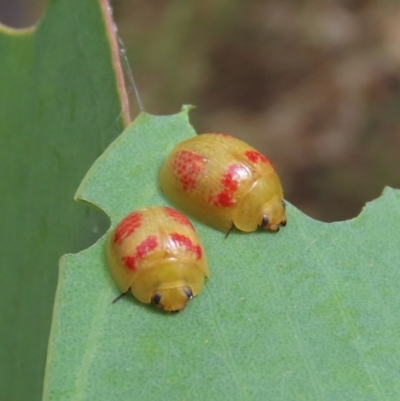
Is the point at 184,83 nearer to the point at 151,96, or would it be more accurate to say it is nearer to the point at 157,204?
the point at 151,96

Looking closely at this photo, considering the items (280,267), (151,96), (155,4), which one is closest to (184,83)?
(151,96)

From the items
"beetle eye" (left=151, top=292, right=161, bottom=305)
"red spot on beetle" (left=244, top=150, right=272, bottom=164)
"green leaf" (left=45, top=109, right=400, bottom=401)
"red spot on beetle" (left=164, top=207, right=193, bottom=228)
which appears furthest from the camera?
"red spot on beetle" (left=244, top=150, right=272, bottom=164)

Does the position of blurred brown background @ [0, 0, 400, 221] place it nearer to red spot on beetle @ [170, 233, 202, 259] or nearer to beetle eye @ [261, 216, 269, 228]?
beetle eye @ [261, 216, 269, 228]

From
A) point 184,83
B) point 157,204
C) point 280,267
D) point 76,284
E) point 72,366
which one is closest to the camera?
point 72,366

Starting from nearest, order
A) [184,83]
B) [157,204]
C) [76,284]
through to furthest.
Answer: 1. [76,284]
2. [157,204]
3. [184,83]

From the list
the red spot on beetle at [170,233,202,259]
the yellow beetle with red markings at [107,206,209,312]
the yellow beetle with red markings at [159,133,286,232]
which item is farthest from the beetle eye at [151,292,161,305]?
the yellow beetle with red markings at [159,133,286,232]

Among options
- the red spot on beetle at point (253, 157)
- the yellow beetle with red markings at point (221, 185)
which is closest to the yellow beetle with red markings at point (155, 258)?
the yellow beetle with red markings at point (221, 185)

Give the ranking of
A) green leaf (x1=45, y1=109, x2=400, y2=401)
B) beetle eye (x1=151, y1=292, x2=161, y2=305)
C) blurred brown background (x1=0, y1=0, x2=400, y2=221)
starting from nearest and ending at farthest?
green leaf (x1=45, y1=109, x2=400, y2=401)
beetle eye (x1=151, y1=292, x2=161, y2=305)
blurred brown background (x1=0, y1=0, x2=400, y2=221)
